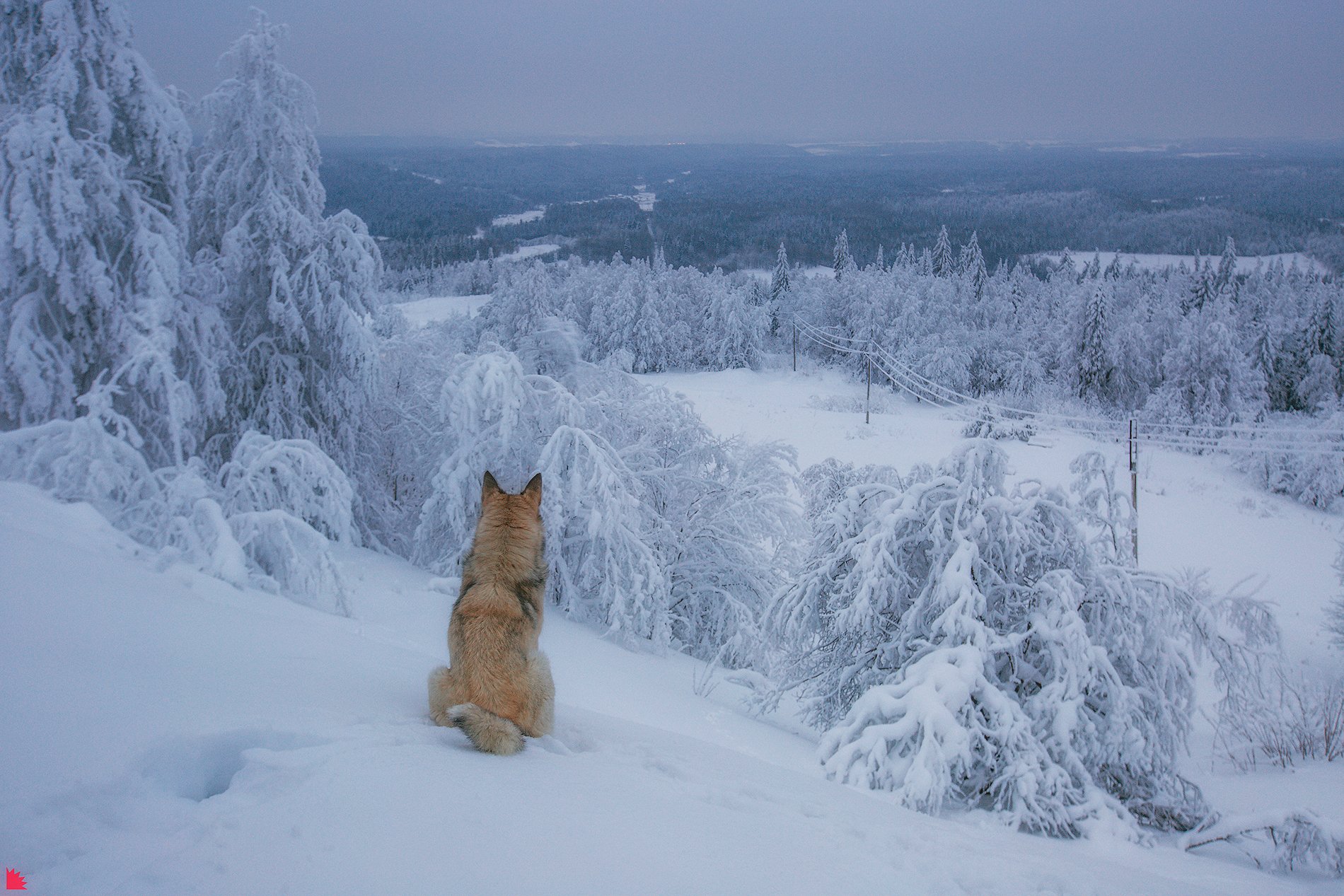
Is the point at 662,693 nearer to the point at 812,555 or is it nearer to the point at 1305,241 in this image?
the point at 812,555

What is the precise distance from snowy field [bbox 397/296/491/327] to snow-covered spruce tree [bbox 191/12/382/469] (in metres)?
47.7

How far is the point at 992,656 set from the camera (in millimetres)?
6109

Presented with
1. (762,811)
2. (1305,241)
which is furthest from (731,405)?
(1305,241)

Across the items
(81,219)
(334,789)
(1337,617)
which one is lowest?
(1337,617)

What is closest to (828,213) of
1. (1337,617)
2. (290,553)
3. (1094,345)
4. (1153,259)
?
(1153,259)

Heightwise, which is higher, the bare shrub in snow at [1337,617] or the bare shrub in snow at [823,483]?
the bare shrub in snow at [823,483]

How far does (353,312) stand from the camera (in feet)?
39.7

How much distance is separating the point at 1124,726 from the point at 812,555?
3461 millimetres

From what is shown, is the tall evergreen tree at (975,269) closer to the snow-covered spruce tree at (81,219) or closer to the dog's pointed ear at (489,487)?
the snow-covered spruce tree at (81,219)

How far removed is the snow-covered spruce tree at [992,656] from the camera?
5121mm

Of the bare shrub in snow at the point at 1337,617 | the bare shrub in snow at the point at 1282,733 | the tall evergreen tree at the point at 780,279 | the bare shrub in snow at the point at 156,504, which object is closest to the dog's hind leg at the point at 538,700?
the bare shrub in snow at the point at 156,504

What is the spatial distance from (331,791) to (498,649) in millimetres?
887

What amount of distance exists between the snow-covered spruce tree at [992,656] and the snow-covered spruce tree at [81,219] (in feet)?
26.8

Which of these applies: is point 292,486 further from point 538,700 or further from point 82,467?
point 538,700
